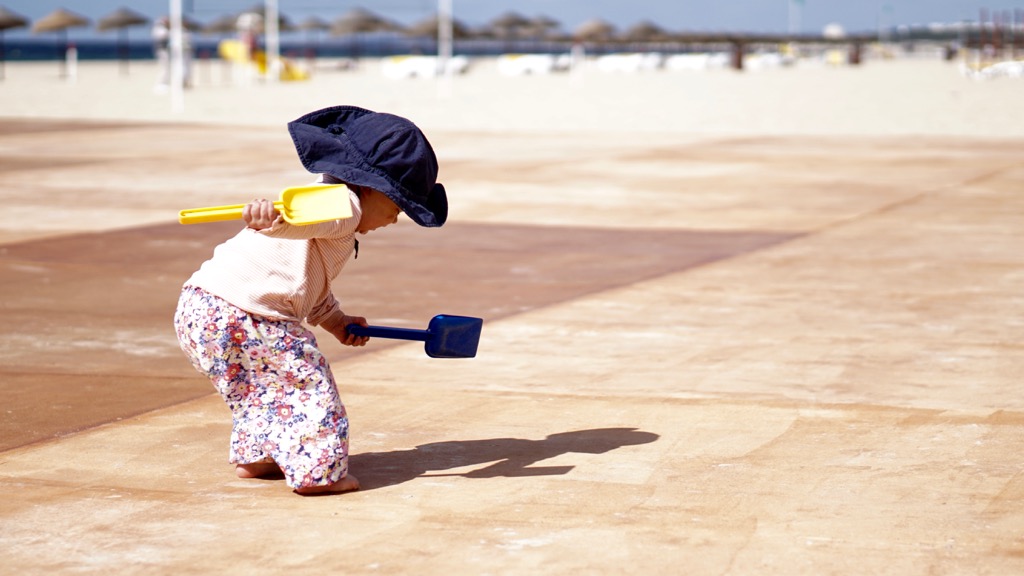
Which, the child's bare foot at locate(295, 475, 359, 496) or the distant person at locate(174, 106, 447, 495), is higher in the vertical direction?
the distant person at locate(174, 106, 447, 495)

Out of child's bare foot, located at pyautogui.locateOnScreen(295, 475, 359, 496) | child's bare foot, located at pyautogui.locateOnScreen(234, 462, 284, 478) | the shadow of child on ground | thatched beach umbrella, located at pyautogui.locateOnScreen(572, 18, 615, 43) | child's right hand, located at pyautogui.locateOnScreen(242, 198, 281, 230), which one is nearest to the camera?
child's right hand, located at pyautogui.locateOnScreen(242, 198, 281, 230)

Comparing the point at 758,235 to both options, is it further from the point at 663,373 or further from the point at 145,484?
the point at 145,484

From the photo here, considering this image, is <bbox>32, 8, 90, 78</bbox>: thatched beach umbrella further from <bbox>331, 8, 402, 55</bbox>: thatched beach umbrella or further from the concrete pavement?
the concrete pavement

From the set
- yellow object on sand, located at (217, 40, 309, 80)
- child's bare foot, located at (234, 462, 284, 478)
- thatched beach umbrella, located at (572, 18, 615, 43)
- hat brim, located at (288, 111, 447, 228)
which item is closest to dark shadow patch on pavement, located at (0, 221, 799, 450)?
child's bare foot, located at (234, 462, 284, 478)

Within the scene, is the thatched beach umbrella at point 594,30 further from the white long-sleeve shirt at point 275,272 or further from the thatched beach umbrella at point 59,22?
the white long-sleeve shirt at point 275,272

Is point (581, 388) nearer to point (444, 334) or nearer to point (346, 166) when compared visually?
point (444, 334)

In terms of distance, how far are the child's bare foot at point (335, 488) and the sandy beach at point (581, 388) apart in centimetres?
7

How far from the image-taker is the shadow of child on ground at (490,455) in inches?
170

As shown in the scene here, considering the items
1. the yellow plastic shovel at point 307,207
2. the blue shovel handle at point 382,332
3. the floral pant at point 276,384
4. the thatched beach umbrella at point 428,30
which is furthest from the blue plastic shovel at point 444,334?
the thatched beach umbrella at point 428,30

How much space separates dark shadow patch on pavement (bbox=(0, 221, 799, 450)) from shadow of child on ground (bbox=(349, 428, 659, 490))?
1.17m

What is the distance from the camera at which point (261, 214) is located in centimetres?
373

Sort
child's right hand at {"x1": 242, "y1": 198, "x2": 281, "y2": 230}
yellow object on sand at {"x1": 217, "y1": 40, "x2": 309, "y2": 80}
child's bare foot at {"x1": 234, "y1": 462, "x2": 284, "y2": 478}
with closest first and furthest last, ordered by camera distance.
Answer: child's right hand at {"x1": 242, "y1": 198, "x2": 281, "y2": 230} → child's bare foot at {"x1": 234, "y1": 462, "x2": 284, "y2": 478} → yellow object on sand at {"x1": 217, "y1": 40, "x2": 309, "y2": 80}

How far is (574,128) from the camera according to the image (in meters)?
23.6

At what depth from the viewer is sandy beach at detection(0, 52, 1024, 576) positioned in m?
3.64
